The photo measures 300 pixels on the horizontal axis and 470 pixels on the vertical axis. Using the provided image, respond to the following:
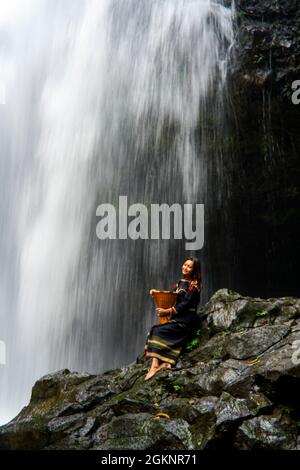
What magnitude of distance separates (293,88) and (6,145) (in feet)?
29.3

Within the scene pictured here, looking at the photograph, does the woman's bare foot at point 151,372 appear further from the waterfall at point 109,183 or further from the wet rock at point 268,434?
the waterfall at point 109,183

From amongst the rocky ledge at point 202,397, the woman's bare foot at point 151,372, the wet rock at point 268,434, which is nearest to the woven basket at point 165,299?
the rocky ledge at point 202,397

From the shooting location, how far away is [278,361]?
5.04 meters

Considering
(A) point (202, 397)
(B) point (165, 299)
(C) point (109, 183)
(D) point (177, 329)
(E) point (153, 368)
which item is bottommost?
(A) point (202, 397)

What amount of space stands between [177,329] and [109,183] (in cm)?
769

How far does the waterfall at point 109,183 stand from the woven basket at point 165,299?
22.1 feet

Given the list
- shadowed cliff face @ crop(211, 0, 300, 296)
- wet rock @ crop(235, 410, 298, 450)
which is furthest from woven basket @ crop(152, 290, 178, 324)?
shadowed cliff face @ crop(211, 0, 300, 296)

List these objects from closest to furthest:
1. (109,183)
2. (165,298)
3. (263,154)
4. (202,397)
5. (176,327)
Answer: (202,397), (176,327), (165,298), (263,154), (109,183)

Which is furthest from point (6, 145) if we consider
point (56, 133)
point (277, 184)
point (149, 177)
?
point (277, 184)

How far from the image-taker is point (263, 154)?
1251 cm

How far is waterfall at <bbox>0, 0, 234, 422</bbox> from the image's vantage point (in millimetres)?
12867

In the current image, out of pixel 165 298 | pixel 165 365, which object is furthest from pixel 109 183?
pixel 165 365

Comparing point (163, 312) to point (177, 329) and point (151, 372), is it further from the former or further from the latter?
point (151, 372)

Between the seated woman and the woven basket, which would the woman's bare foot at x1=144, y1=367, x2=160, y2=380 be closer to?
the seated woman
